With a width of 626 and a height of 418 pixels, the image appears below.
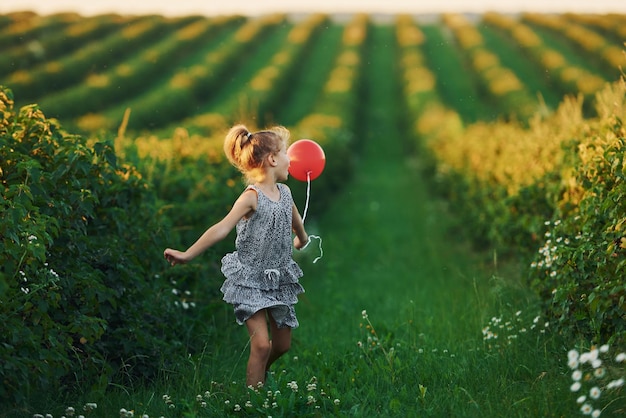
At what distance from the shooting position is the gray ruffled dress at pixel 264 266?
4281 millimetres

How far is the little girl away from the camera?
426 centimetres

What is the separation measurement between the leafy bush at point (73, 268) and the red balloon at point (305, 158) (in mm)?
1173

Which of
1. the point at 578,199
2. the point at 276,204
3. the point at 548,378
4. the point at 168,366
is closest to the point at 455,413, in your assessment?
the point at 548,378

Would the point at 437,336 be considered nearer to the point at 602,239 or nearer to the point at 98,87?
the point at 602,239

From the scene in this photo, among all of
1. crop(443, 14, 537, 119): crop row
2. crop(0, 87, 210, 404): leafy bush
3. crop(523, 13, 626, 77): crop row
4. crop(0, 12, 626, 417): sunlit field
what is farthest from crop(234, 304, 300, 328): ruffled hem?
crop(523, 13, 626, 77): crop row

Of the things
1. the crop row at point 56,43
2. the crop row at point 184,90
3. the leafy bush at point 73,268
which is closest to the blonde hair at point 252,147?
the leafy bush at point 73,268

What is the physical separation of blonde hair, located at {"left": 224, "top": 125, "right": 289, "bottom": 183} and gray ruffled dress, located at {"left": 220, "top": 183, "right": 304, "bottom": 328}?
0.43 ft

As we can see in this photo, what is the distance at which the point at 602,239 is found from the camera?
4711mm

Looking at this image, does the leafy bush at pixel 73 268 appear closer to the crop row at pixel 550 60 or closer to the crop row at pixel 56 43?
the crop row at pixel 550 60

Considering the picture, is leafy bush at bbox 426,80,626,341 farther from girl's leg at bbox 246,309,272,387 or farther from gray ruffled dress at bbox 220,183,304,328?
girl's leg at bbox 246,309,272,387

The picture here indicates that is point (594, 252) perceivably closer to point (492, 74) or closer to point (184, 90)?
point (184, 90)

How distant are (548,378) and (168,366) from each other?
2256mm

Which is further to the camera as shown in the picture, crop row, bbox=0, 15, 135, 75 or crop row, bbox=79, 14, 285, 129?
crop row, bbox=0, 15, 135, 75

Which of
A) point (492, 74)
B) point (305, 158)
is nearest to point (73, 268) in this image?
point (305, 158)
